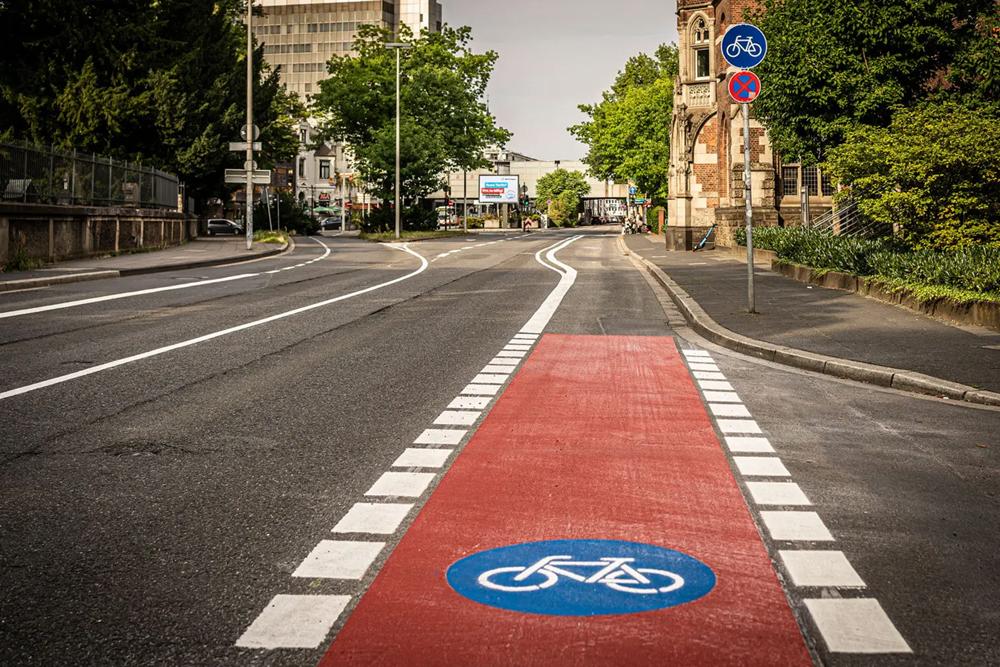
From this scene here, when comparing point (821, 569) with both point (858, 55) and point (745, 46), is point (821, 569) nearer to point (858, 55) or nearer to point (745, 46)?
point (745, 46)

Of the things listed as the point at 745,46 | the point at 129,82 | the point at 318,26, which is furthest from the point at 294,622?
the point at 318,26

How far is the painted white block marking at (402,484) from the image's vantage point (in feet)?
17.2

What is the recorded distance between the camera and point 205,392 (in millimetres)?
8250

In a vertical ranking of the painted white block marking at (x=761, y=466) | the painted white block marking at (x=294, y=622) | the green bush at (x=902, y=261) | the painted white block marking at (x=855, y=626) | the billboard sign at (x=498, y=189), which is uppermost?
the billboard sign at (x=498, y=189)

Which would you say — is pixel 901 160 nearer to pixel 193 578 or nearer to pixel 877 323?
pixel 877 323

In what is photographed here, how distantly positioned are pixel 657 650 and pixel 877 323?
35.2 feet

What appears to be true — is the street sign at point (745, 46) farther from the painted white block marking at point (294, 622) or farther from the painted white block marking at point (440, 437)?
the painted white block marking at point (294, 622)

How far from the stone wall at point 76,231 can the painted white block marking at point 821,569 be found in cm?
2153

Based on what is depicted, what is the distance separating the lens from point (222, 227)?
234 ft

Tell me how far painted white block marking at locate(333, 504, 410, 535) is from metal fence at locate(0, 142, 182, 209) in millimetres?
20900

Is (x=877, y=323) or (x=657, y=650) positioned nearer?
(x=657, y=650)

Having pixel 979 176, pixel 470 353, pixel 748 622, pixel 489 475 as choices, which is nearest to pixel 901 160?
pixel 979 176

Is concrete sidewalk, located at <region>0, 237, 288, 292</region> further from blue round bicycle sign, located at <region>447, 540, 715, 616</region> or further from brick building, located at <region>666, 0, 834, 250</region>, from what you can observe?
brick building, located at <region>666, 0, 834, 250</region>

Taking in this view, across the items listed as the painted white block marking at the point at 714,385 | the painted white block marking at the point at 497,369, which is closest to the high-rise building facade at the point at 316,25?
the painted white block marking at the point at 497,369
